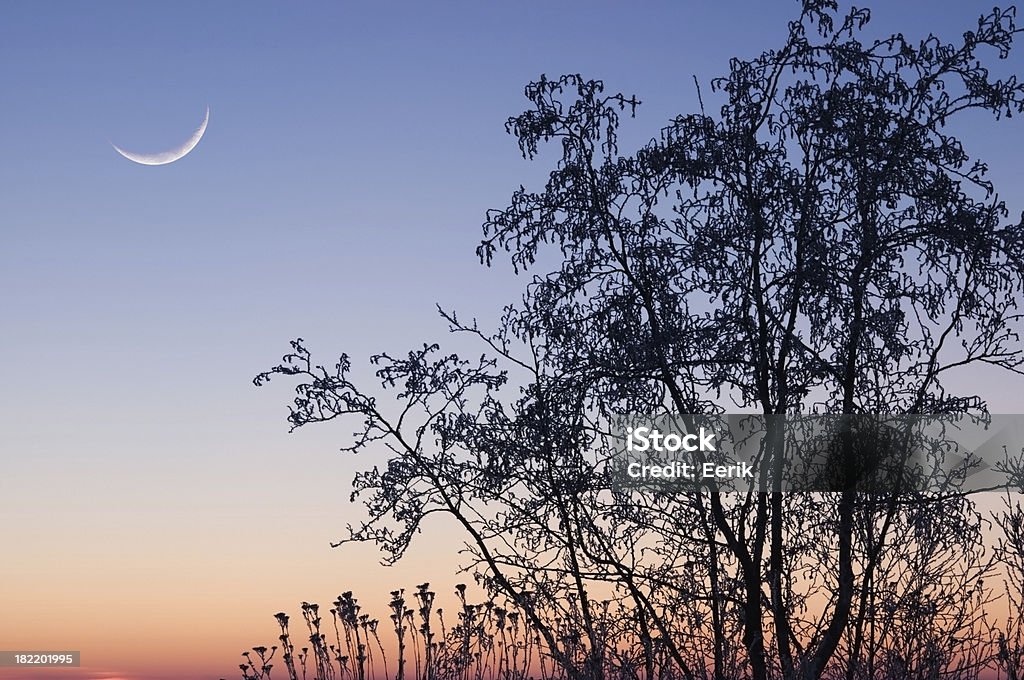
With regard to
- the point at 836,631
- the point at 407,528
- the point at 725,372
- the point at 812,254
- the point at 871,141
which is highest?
the point at 871,141

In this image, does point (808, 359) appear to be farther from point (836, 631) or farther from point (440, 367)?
point (440, 367)

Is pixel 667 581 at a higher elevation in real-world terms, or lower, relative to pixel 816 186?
lower

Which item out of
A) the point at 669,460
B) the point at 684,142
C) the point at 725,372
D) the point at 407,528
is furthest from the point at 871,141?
the point at 407,528

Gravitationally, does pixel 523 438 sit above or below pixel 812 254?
below

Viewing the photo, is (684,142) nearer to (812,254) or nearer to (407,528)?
(812,254)

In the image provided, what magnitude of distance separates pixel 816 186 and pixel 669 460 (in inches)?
121

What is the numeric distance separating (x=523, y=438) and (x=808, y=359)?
9.53ft

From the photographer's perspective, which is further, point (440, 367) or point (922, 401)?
point (440, 367)

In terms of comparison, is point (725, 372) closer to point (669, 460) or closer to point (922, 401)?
point (669, 460)

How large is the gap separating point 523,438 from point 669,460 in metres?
1.40

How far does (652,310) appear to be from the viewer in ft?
41.5

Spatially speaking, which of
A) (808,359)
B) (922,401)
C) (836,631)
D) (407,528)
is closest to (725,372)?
(808,359)

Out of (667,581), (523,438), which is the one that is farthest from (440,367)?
(667,581)

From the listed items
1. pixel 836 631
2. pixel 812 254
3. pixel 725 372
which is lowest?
pixel 836 631
